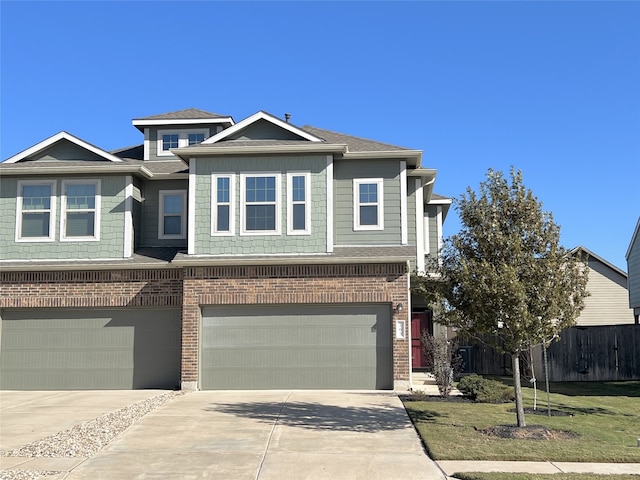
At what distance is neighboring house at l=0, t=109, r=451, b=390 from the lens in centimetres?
1709

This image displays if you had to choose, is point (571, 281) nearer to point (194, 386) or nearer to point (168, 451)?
point (168, 451)

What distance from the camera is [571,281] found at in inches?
449

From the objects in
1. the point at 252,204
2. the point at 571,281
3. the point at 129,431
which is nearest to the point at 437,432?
the point at 571,281

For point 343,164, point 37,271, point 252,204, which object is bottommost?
point 37,271

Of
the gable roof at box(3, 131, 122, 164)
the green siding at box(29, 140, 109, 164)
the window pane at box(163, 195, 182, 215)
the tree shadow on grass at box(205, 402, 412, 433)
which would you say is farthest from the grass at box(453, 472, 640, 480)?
the green siding at box(29, 140, 109, 164)

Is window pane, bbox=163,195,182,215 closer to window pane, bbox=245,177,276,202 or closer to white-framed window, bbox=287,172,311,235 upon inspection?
window pane, bbox=245,177,276,202

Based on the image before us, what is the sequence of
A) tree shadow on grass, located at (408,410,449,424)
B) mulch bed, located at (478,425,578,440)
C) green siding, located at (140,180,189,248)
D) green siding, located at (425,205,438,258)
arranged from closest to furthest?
mulch bed, located at (478,425,578,440), tree shadow on grass, located at (408,410,449,424), green siding, located at (140,180,189,248), green siding, located at (425,205,438,258)

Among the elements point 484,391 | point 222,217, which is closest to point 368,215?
point 222,217

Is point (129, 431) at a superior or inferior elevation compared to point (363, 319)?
inferior

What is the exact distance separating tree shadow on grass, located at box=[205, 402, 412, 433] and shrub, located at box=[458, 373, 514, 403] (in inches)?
86.2

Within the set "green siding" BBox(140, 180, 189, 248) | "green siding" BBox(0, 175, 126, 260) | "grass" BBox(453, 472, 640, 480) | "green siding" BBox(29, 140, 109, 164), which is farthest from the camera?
"green siding" BBox(140, 180, 189, 248)

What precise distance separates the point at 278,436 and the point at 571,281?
5578mm

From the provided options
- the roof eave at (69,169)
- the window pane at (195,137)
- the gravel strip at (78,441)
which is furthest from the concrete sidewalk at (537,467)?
the window pane at (195,137)

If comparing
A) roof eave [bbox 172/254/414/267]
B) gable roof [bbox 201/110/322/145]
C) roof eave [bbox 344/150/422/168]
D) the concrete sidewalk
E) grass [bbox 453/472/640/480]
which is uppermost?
gable roof [bbox 201/110/322/145]
